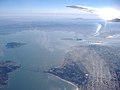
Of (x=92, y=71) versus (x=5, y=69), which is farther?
(x=5, y=69)

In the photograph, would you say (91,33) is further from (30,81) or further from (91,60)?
(30,81)

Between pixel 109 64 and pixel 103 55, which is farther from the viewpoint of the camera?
pixel 103 55

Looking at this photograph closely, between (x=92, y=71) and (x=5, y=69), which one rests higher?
(x=92, y=71)

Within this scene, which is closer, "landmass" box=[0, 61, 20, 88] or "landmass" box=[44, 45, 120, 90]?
"landmass" box=[44, 45, 120, 90]

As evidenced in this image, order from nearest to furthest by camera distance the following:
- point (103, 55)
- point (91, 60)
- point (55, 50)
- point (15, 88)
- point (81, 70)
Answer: point (15, 88), point (81, 70), point (91, 60), point (103, 55), point (55, 50)

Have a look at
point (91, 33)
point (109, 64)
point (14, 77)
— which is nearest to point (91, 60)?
point (109, 64)
